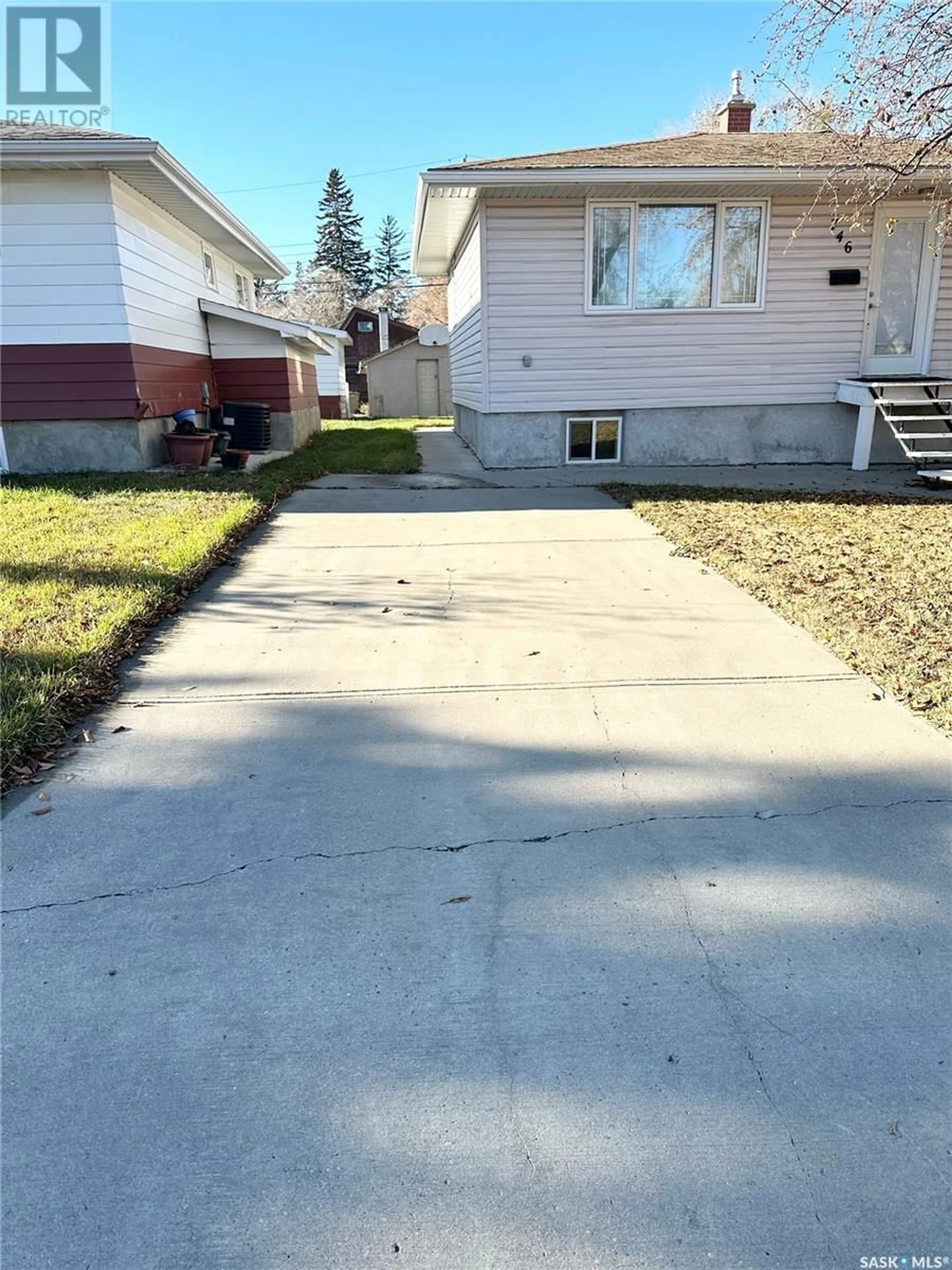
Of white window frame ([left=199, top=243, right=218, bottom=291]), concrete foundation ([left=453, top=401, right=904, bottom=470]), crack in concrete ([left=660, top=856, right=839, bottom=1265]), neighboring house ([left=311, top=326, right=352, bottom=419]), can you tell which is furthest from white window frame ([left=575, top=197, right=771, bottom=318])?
neighboring house ([left=311, top=326, right=352, bottom=419])

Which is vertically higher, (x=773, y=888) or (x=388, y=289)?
(x=388, y=289)

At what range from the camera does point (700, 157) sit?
10117 millimetres

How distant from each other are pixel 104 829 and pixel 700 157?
10.9 metres

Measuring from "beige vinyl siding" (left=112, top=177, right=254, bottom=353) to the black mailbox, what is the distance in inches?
358

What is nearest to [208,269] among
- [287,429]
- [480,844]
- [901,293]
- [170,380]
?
[287,429]

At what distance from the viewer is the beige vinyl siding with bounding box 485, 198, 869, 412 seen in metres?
10.2

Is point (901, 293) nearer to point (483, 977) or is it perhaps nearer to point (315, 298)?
point (483, 977)

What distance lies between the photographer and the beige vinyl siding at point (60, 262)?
938cm

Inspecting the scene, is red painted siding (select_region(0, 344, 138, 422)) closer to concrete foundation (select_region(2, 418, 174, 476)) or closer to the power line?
concrete foundation (select_region(2, 418, 174, 476))

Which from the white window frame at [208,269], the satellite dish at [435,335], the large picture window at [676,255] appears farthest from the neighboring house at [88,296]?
the satellite dish at [435,335]

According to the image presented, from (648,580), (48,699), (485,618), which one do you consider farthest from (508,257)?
(48,699)

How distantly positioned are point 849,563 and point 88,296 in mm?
9144

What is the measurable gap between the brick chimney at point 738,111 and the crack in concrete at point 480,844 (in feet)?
45.6

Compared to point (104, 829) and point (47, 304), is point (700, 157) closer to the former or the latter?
point (47, 304)
